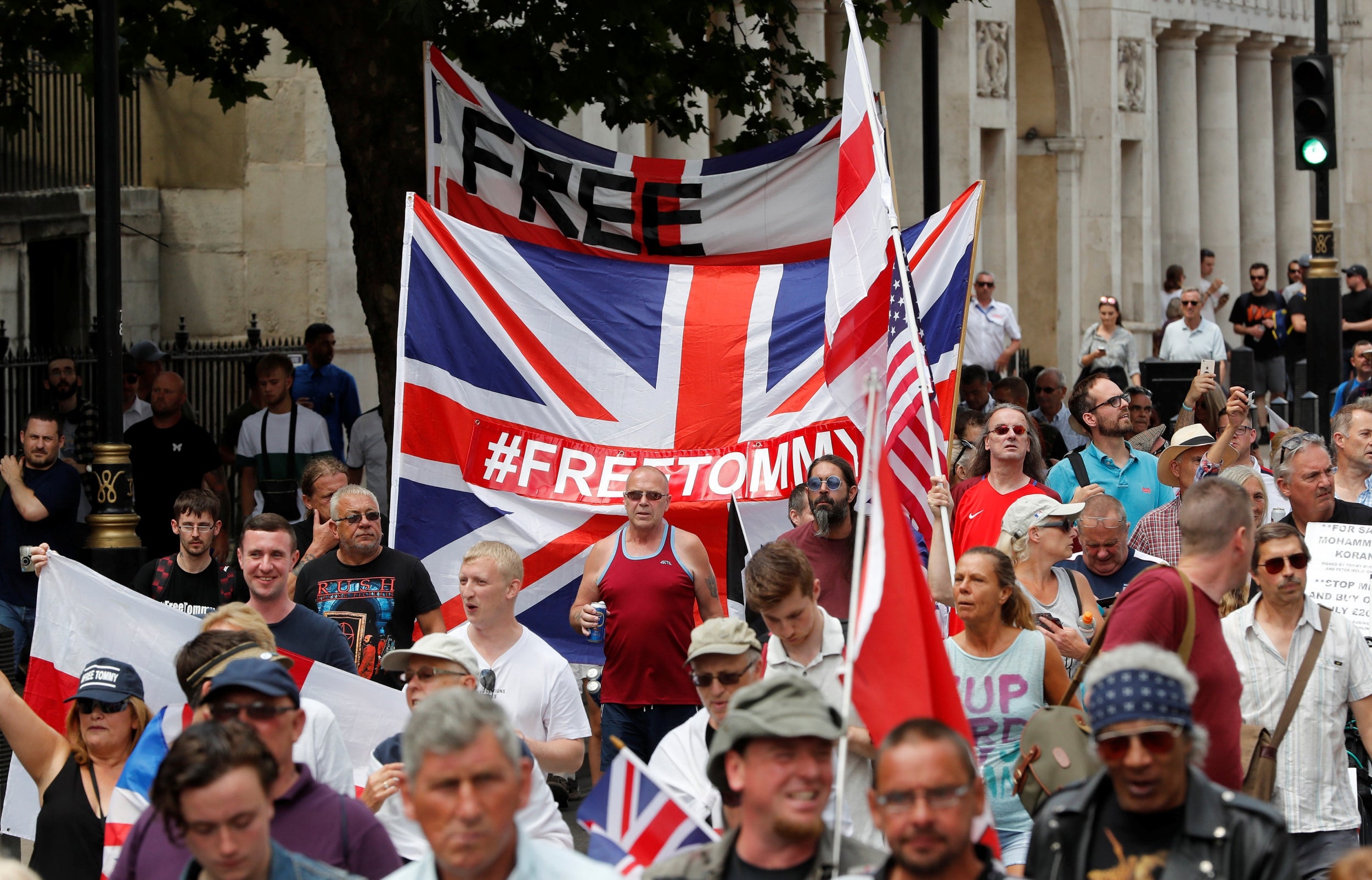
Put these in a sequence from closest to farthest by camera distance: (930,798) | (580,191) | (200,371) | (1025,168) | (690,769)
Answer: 1. (930,798)
2. (690,769)
3. (580,191)
4. (200,371)
5. (1025,168)

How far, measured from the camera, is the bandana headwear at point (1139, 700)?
13.5 ft

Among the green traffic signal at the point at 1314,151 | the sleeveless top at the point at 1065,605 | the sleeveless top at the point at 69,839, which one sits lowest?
the sleeveless top at the point at 69,839

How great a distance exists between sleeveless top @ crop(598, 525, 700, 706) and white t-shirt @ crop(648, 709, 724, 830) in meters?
2.67

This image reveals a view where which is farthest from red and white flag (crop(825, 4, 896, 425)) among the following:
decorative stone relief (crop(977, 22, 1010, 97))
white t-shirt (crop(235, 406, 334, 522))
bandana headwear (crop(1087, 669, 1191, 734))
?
decorative stone relief (crop(977, 22, 1010, 97))

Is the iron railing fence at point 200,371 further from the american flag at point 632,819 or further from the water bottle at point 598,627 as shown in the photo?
the american flag at point 632,819

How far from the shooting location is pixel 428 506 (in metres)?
9.01

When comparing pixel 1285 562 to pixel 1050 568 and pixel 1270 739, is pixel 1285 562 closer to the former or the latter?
pixel 1270 739

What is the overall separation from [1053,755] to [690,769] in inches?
41.1

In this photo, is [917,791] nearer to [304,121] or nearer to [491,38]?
[491,38]

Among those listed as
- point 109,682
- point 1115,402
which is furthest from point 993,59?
point 109,682

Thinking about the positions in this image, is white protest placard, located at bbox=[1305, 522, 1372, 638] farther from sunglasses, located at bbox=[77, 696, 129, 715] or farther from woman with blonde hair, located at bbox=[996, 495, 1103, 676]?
sunglasses, located at bbox=[77, 696, 129, 715]

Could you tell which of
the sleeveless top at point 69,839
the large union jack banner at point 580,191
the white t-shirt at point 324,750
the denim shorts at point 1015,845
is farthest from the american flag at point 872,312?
the sleeveless top at point 69,839

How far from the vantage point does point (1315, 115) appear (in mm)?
Result: 15789

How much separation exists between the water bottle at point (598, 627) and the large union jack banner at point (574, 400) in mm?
276
